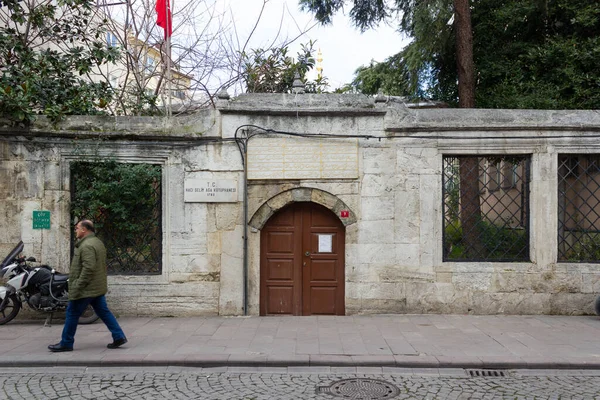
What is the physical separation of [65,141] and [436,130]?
6027 mm

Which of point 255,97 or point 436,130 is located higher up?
point 255,97

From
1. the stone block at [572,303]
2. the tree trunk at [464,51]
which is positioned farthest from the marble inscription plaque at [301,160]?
the tree trunk at [464,51]

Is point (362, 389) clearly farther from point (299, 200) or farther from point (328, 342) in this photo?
point (299, 200)

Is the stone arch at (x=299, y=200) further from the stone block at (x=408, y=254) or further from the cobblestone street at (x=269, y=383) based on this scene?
the cobblestone street at (x=269, y=383)

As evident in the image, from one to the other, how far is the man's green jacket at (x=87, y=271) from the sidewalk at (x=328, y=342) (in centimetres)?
76

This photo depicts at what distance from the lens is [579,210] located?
28.8ft

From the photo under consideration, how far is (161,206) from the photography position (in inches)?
339

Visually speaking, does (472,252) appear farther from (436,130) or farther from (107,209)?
(107,209)

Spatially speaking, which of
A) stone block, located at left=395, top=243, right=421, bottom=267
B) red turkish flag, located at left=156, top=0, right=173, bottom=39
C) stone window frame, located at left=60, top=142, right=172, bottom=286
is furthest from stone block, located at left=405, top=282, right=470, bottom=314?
red turkish flag, located at left=156, top=0, right=173, bottom=39

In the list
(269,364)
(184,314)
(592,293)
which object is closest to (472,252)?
(592,293)

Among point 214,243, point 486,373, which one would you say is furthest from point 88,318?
point 486,373

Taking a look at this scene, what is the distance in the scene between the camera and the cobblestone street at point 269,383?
5.12 m

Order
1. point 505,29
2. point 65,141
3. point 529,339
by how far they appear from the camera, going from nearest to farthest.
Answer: point 529,339 → point 65,141 → point 505,29

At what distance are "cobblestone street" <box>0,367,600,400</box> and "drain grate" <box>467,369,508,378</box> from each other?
6cm
